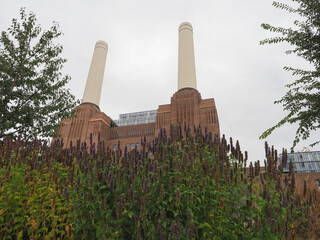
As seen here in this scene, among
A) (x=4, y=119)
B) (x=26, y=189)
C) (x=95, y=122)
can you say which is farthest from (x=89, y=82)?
(x=26, y=189)

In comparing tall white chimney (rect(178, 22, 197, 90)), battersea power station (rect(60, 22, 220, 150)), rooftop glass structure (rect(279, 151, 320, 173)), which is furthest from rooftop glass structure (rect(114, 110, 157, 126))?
rooftop glass structure (rect(279, 151, 320, 173))

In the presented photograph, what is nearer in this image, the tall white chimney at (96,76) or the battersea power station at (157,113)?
the battersea power station at (157,113)

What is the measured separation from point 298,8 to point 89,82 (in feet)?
239

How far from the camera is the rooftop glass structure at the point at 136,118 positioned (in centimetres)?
8591

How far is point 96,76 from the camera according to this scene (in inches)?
2987

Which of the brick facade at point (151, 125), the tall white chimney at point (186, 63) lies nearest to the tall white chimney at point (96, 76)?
the brick facade at point (151, 125)

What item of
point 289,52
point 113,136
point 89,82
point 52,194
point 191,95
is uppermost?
point 89,82

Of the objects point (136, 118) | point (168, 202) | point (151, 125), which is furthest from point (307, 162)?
point (168, 202)

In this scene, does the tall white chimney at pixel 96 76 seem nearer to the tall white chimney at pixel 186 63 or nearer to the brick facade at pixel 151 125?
the brick facade at pixel 151 125

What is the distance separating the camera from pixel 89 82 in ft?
245

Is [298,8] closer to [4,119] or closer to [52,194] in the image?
[52,194]

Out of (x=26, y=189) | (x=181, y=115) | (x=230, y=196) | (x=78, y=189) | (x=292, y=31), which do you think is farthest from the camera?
(x=181, y=115)

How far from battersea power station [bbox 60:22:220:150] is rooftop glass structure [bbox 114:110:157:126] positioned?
1317cm

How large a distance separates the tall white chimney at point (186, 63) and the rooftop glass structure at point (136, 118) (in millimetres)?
23660
